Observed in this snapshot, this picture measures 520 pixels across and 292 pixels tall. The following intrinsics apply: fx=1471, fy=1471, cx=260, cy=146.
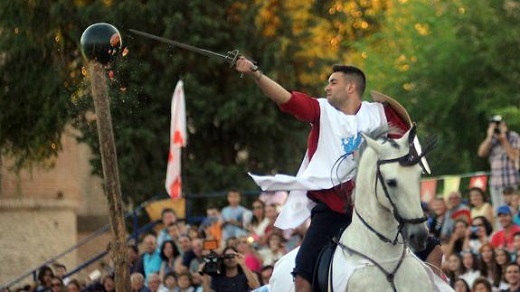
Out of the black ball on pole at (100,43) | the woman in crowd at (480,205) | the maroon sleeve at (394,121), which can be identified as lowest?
the woman in crowd at (480,205)

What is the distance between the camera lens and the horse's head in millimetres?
10625

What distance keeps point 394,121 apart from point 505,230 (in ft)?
19.4

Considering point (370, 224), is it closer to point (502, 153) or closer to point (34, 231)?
point (502, 153)

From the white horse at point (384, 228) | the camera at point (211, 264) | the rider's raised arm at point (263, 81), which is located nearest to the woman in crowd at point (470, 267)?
the camera at point (211, 264)

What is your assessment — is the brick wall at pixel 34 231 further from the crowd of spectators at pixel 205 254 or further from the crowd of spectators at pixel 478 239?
the crowd of spectators at pixel 478 239

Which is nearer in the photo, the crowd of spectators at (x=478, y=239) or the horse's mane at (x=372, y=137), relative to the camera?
the horse's mane at (x=372, y=137)

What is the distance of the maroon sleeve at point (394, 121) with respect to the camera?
12.1m

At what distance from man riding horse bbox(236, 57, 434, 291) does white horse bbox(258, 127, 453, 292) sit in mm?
338

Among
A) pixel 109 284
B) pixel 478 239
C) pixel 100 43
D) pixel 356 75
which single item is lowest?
pixel 109 284

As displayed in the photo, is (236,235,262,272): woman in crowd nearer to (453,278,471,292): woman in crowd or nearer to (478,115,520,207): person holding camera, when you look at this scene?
(453,278,471,292): woman in crowd

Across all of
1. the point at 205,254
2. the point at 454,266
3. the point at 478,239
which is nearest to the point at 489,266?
the point at 454,266

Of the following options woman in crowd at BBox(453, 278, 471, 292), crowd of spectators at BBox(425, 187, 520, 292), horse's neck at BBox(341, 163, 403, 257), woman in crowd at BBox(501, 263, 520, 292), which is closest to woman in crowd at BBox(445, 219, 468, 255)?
crowd of spectators at BBox(425, 187, 520, 292)

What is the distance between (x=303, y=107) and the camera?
466 inches

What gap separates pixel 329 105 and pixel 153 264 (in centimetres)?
843
